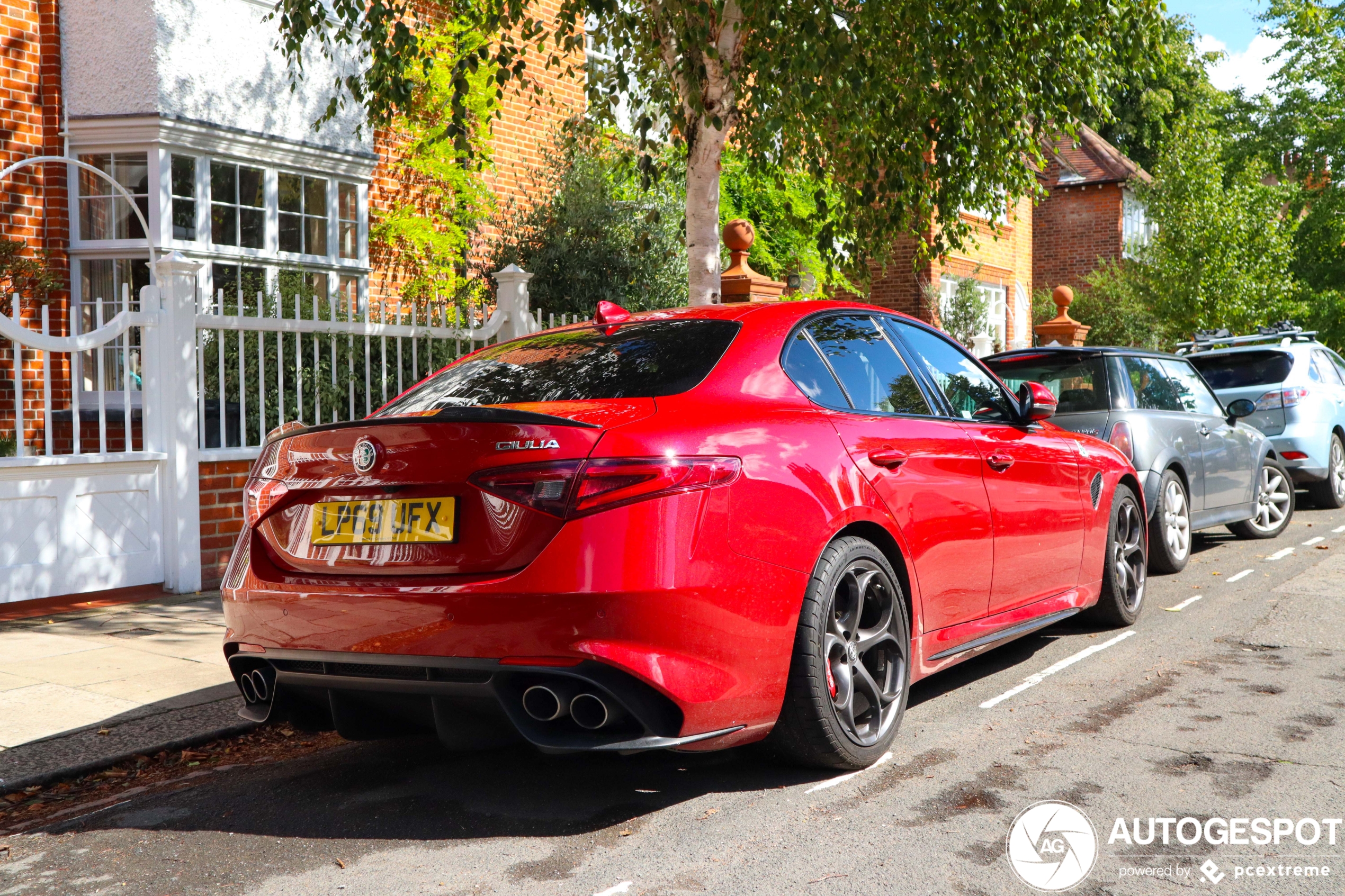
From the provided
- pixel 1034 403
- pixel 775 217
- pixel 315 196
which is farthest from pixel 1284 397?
pixel 315 196

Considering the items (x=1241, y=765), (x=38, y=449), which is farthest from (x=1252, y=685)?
(x=38, y=449)

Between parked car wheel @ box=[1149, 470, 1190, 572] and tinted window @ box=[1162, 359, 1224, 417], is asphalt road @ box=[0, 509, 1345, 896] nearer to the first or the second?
parked car wheel @ box=[1149, 470, 1190, 572]

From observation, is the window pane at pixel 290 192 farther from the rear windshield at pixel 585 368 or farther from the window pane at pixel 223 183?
the rear windshield at pixel 585 368

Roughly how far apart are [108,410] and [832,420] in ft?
23.0

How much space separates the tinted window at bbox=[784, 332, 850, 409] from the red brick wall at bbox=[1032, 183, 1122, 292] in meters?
28.6

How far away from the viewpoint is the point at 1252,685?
501cm

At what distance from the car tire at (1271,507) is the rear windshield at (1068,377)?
3054 millimetres

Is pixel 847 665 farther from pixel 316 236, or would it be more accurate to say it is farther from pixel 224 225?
pixel 316 236

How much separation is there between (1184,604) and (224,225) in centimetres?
910

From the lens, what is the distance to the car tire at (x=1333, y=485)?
12.3 metres

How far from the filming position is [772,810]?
3582 mm

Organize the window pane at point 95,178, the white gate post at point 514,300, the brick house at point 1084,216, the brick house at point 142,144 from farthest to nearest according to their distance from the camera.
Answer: the brick house at point 1084,216
the window pane at point 95,178
the brick house at point 142,144
the white gate post at point 514,300

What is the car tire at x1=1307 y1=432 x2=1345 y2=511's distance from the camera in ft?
40.3

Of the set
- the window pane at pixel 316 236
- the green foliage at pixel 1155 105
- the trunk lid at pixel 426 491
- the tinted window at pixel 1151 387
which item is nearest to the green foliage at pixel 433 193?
the window pane at pixel 316 236
